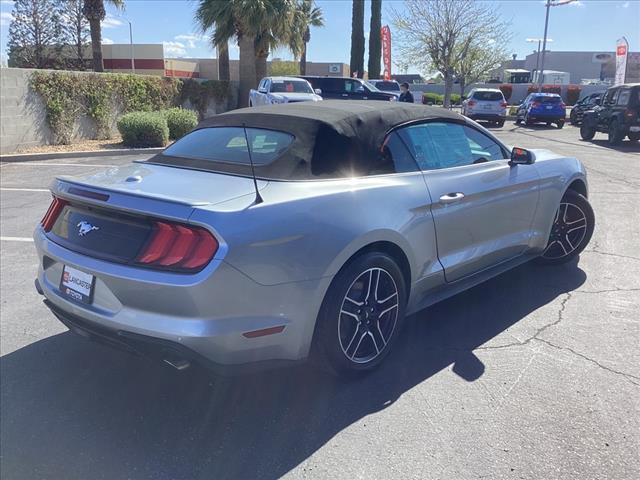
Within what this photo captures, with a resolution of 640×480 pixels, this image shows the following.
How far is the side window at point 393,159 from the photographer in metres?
3.56

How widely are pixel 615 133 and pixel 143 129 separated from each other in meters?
14.1

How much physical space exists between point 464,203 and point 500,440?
1.69m

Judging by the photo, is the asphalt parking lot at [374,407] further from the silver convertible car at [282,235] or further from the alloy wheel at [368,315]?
the silver convertible car at [282,235]

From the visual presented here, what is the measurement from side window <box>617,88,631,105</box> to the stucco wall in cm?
1652

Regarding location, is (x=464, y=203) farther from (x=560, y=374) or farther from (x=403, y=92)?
(x=403, y=92)

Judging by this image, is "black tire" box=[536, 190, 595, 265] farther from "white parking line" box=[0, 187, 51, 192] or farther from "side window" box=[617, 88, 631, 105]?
"side window" box=[617, 88, 631, 105]

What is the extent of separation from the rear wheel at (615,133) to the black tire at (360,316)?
1673 cm

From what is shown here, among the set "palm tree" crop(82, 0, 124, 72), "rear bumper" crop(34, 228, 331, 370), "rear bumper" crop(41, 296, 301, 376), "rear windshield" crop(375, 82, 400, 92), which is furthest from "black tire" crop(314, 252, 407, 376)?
"rear windshield" crop(375, 82, 400, 92)

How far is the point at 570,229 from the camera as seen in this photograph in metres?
5.32

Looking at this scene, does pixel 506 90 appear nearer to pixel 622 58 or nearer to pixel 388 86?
pixel 622 58

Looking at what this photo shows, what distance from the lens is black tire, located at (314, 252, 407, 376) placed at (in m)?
3.09

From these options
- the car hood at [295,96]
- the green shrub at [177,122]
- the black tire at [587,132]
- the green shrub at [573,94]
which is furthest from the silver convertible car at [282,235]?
the green shrub at [573,94]

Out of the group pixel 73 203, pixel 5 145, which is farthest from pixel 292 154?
pixel 5 145

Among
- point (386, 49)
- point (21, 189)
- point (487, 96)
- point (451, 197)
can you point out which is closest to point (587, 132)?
point (487, 96)
